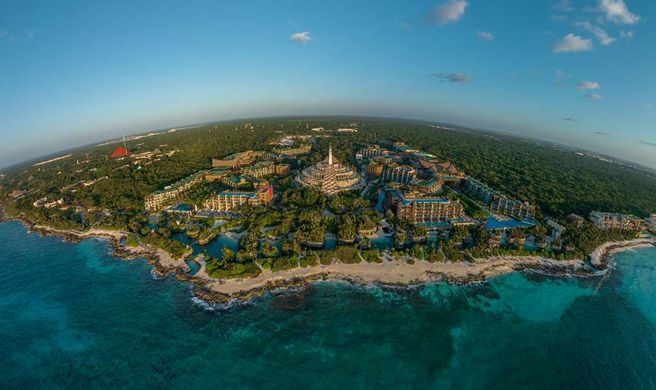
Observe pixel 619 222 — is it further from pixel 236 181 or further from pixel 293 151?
pixel 293 151

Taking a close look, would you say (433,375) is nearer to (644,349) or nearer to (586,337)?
(586,337)

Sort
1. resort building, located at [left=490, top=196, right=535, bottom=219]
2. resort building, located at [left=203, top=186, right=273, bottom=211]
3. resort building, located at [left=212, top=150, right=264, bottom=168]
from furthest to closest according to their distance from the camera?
resort building, located at [left=212, top=150, right=264, bottom=168] < resort building, located at [left=203, top=186, right=273, bottom=211] < resort building, located at [left=490, top=196, right=535, bottom=219]

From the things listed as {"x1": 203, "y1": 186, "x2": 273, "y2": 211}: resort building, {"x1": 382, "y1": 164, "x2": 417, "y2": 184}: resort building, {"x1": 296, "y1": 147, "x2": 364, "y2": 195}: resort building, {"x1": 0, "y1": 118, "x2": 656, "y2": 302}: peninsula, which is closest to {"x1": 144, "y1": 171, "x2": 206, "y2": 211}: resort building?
{"x1": 0, "y1": 118, "x2": 656, "y2": 302}: peninsula

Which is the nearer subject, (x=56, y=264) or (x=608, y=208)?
(x=56, y=264)

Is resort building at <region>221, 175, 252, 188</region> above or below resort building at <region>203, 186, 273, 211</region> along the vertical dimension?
above

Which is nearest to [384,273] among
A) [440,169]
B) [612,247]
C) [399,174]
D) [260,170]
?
[399,174]

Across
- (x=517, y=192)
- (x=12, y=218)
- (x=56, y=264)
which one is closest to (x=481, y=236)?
(x=517, y=192)

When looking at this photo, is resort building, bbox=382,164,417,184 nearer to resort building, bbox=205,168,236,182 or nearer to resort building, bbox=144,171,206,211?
resort building, bbox=205,168,236,182
